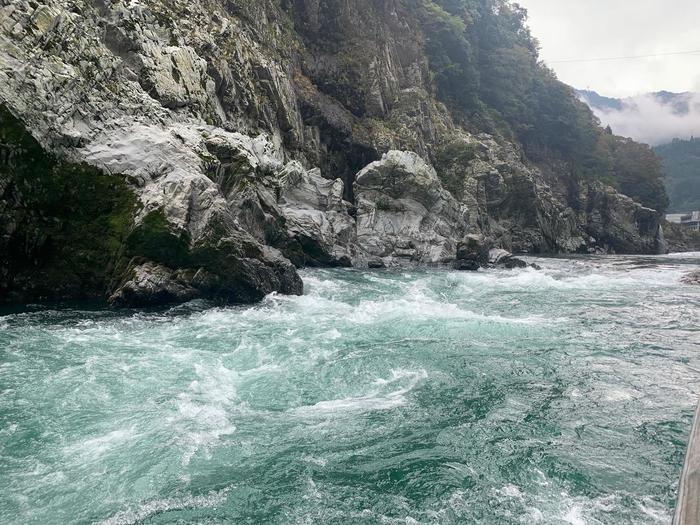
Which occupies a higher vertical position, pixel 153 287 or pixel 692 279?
pixel 153 287

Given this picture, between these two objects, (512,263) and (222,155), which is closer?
(222,155)

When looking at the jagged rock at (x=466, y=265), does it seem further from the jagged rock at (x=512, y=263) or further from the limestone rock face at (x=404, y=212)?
the jagged rock at (x=512, y=263)

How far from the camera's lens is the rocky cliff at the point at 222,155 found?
502 inches

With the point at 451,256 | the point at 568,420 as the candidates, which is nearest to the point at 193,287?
the point at 568,420

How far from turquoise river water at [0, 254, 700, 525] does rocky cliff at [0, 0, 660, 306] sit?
6.23 ft

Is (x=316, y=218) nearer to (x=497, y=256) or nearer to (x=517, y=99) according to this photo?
(x=497, y=256)

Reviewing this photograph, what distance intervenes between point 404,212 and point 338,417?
21.8m

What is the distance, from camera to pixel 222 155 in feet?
57.0

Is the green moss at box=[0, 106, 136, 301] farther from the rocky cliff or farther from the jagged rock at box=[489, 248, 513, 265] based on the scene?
the jagged rock at box=[489, 248, 513, 265]

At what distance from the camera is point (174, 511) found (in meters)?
4.92

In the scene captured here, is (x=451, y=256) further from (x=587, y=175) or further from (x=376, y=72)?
(x=587, y=175)

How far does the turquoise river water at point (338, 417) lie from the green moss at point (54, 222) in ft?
5.22

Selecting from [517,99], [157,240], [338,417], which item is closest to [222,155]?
[157,240]

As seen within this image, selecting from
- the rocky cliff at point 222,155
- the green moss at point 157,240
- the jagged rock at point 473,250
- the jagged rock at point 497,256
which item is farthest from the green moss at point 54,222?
the jagged rock at point 497,256
